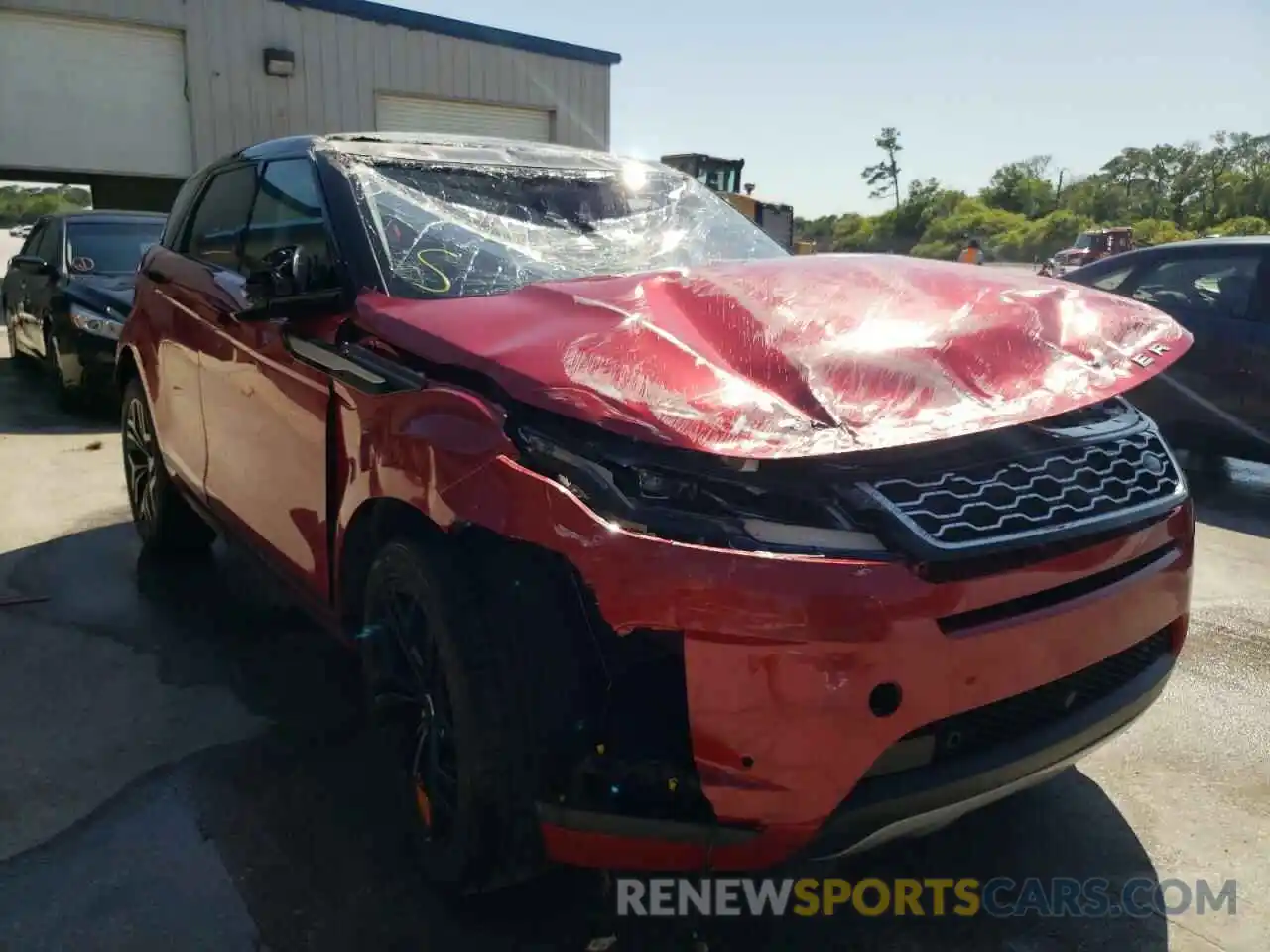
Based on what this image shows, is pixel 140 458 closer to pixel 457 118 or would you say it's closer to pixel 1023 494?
pixel 1023 494

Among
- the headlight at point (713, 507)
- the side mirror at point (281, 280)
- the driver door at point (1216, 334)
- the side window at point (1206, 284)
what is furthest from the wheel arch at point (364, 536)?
the side window at point (1206, 284)

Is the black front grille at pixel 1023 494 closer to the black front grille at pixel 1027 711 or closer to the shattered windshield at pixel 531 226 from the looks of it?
the black front grille at pixel 1027 711

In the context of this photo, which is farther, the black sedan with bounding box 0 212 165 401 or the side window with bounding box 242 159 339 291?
the black sedan with bounding box 0 212 165 401

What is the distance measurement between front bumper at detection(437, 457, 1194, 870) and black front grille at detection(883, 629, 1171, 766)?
0.03 metres

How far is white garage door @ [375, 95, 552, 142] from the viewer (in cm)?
1439

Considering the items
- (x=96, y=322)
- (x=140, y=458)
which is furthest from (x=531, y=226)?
(x=96, y=322)

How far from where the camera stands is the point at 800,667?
1775 millimetres

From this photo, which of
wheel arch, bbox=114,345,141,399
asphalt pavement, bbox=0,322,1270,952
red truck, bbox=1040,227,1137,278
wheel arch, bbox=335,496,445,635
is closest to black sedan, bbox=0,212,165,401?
wheel arch, bbox=114,345,141,399

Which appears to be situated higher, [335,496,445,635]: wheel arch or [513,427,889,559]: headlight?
[513,427,889,559]: headlight

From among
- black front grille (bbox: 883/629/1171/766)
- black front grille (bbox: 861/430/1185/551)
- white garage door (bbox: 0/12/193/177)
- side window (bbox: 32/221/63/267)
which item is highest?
white garage door (bbox: 0/12/193/177)

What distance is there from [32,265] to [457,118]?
309 inches

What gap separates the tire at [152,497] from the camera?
14.6 ft

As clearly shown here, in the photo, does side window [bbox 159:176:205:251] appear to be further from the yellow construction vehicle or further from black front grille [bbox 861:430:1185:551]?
A: the yellow construction vehicle

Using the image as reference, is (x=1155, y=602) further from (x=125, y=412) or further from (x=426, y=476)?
(x=125, y=412)
